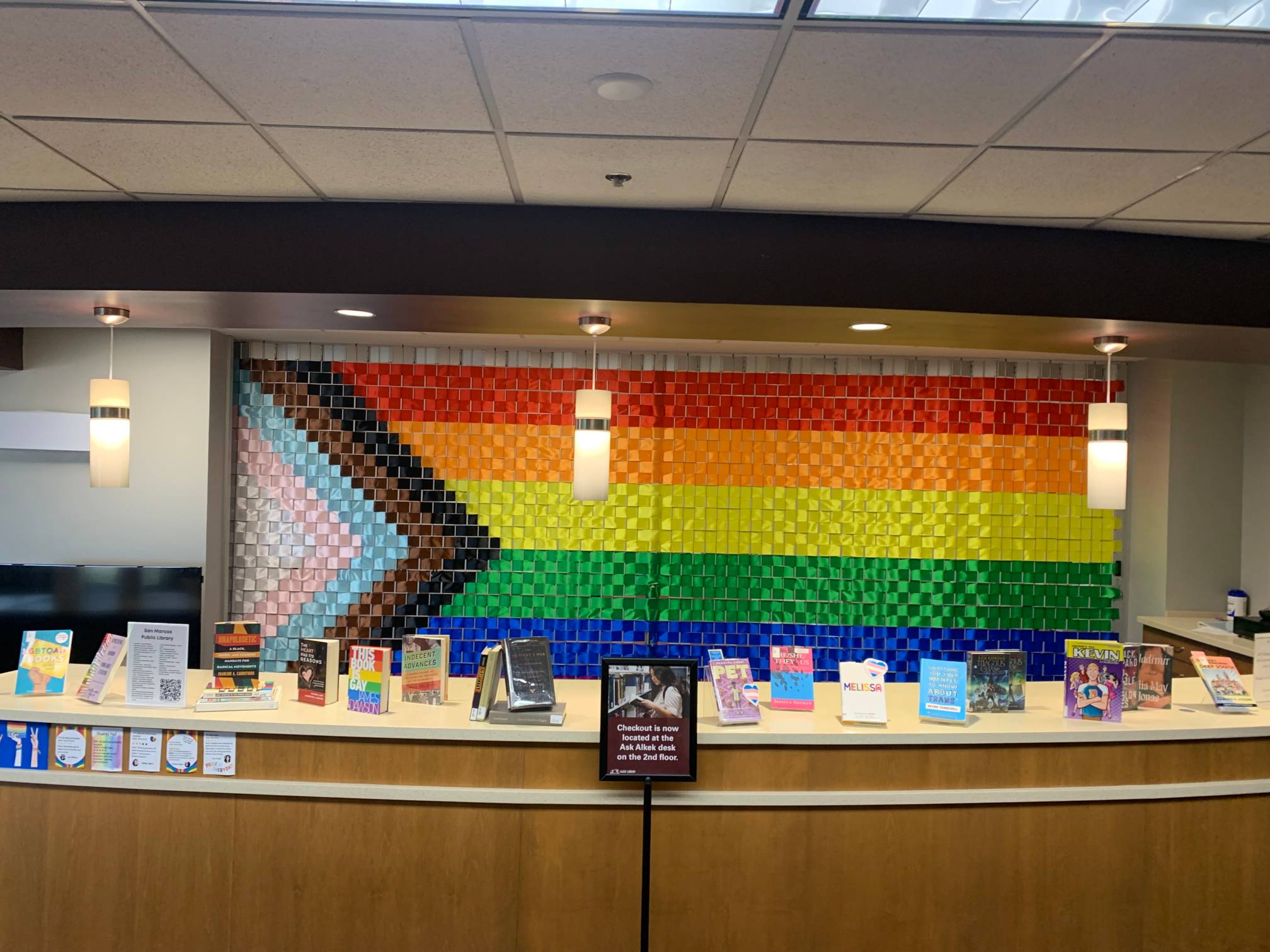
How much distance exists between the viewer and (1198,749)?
10.5ft

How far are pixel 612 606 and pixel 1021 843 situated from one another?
3248 millimetres

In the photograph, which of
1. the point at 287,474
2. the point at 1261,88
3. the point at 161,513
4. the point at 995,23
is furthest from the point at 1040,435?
the point at 161,513

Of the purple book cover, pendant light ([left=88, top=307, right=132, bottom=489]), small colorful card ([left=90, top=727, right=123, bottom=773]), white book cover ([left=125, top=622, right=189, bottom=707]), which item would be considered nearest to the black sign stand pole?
the purple book cover

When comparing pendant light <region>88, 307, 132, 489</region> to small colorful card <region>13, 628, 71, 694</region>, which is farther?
pendant light <region>88, 307, 132, 489</region>

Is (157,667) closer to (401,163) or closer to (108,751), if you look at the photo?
(108,751)

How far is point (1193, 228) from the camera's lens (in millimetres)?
3236

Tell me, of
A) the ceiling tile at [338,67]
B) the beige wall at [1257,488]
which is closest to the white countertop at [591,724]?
the ceiling tile at [338,67]

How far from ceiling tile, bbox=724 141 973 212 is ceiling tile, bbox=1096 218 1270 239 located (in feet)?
2.64

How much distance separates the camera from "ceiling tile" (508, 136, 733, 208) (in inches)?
101

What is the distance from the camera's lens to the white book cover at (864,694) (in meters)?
3.11

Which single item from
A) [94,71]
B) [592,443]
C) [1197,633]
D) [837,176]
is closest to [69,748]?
[592,443]

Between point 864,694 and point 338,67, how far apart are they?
249 cm

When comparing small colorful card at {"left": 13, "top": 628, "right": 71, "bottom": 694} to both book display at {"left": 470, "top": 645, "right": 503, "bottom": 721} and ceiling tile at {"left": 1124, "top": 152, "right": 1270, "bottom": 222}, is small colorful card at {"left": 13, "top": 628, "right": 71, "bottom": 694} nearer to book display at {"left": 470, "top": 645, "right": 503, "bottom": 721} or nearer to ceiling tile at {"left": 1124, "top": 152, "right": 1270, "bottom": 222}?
book display at {"left": 470, "top": 645, "right": 503, "bottom": 721}

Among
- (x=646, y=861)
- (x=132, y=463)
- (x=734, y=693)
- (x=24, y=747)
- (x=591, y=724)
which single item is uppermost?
(x=132, y=463)
